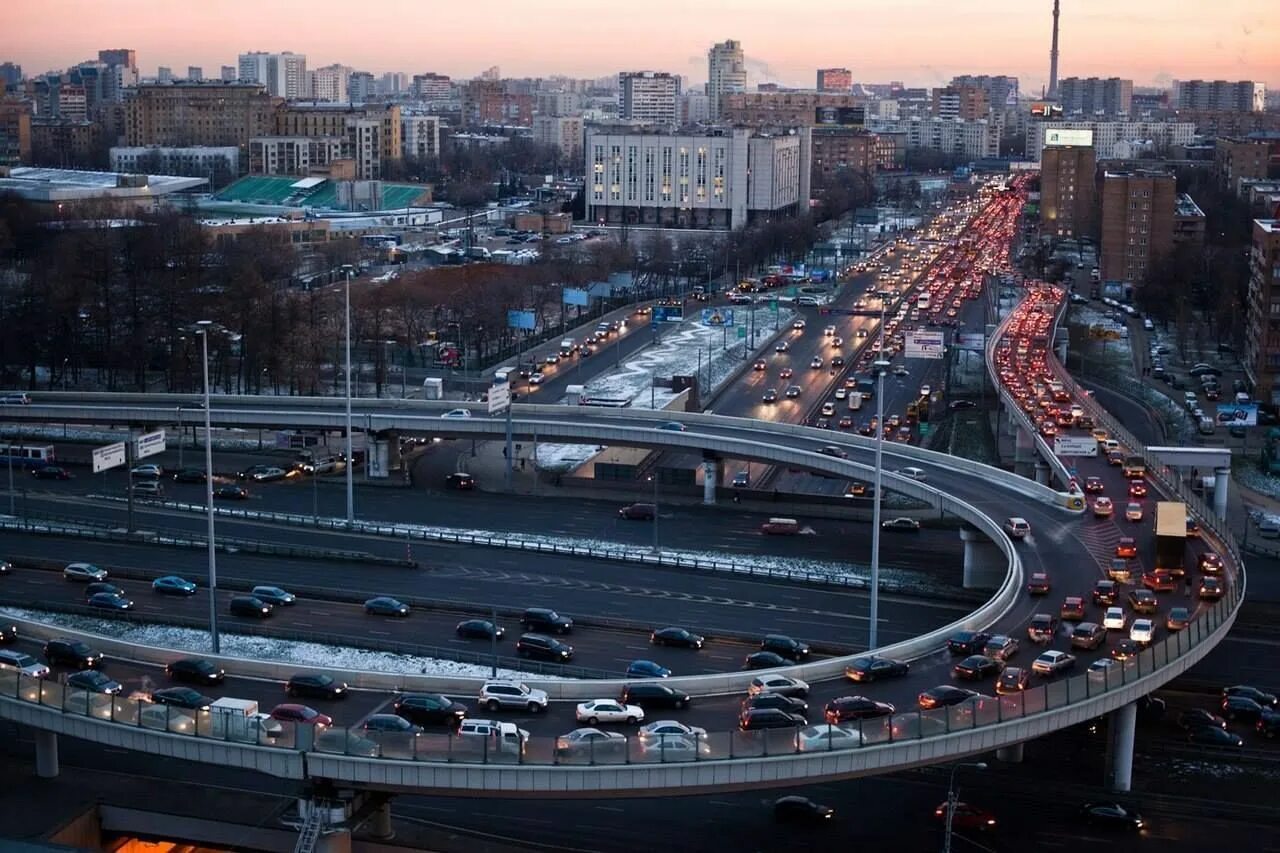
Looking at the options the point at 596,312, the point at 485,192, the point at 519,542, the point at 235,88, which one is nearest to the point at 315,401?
the point at 519,542

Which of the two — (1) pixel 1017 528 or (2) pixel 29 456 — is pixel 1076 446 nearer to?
(1) pixel 1017 528

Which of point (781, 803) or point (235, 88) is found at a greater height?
point (235, 88)

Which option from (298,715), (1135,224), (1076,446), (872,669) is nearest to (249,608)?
(298,715)

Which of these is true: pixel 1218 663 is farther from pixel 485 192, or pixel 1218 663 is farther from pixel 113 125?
pixel 113 125

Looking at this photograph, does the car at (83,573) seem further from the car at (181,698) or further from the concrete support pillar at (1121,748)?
the concrete support pillar at (1121,748)

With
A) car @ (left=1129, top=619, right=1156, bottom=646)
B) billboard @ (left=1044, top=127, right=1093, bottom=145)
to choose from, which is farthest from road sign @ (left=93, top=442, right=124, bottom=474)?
billboard @ (left=1044, top=127, right=1093, bottom=145)

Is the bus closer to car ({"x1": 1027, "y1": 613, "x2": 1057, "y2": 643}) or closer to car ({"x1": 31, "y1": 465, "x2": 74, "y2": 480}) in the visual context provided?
→ car ({"x1": 31, "y1": 465, "x2": 74, "y2": 480})

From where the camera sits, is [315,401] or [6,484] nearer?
[6,484]

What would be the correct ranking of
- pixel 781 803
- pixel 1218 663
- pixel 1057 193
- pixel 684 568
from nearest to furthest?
pixel 781 803 < pixel 1218 663 < pixel 684 568 < pixel 1057 193
